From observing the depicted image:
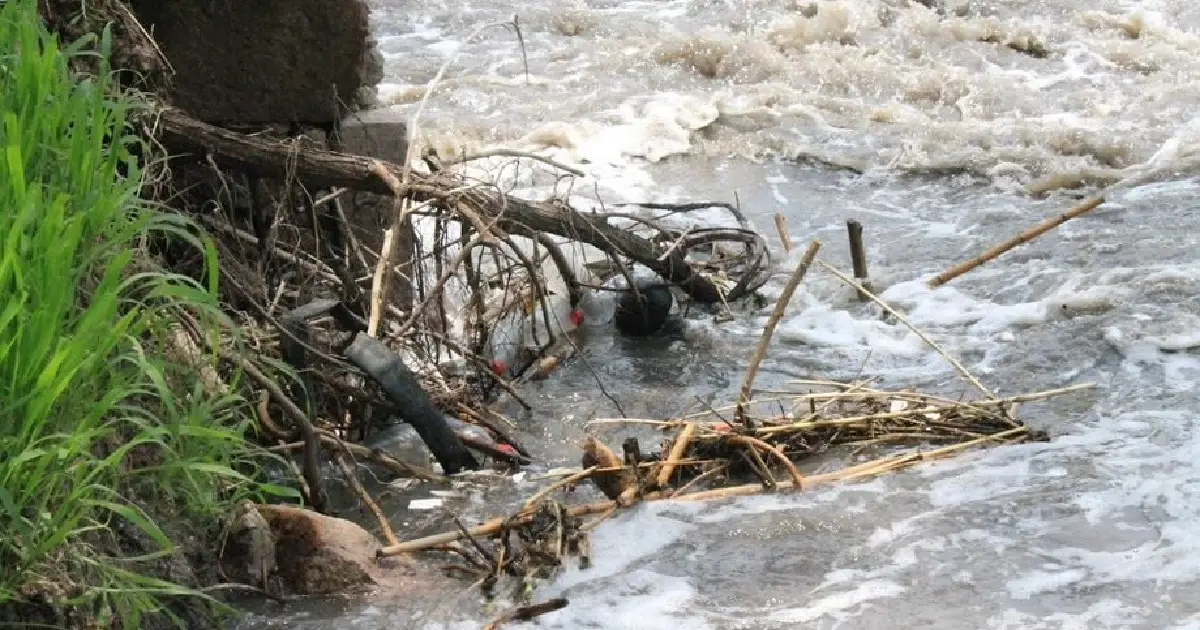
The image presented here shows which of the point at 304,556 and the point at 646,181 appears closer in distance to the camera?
the point at 304,556

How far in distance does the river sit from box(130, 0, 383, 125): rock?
1456mm

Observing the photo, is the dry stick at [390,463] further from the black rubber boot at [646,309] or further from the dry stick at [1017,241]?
the dry stick at [1017,241]

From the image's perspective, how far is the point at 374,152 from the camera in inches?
206

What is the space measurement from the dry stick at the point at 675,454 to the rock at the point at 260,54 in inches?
76.6

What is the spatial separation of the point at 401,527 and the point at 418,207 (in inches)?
44.5

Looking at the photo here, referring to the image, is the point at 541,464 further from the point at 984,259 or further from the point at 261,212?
the point at 984,259

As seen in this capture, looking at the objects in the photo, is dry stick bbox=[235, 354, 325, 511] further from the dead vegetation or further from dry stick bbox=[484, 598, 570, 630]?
dry stick bbox=[484, 598, 570, 630]

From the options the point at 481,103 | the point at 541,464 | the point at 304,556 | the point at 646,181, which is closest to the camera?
the point at 304,556

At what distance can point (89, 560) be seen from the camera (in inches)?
101

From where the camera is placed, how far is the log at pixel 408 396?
4.01 metres

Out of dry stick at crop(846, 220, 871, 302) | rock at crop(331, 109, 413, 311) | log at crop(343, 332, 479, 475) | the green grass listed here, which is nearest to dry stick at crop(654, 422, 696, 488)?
log at crop(343, 332, 479, 475)

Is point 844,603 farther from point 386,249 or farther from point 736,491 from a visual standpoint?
point 386,249

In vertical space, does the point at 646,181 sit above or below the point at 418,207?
below

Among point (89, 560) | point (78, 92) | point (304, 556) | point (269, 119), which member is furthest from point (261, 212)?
point (89, 560)
